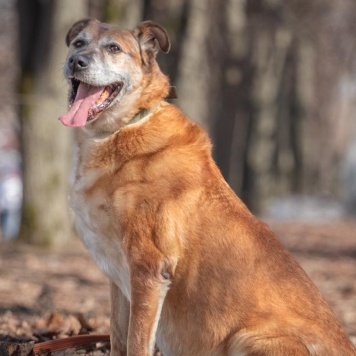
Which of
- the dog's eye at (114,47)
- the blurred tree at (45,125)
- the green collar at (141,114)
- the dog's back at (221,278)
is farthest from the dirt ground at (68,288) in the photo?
the dog's eye at (114,47)

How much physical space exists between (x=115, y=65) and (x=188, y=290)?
1.52 metres

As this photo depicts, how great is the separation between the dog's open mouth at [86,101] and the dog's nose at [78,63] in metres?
0.13

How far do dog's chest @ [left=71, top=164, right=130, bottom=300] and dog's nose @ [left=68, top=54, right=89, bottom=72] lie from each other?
66 centimetres

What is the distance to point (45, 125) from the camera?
13.3m

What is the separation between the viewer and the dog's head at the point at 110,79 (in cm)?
556

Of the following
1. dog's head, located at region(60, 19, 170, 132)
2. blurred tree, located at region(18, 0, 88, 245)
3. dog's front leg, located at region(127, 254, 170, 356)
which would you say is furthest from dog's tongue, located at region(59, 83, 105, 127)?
blurred tree, located at region(18, 0, 88, 245)

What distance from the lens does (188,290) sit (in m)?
5.21

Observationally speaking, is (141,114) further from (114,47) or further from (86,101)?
(114,47)

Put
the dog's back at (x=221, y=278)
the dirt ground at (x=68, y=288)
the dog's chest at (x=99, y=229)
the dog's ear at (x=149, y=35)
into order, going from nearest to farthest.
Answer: the dog's back at (x=221, y=278), the dog's chest at (x=99, y=229), the dog's ear at (x=149, y=35), the dirt ground at (x=68, y=288)

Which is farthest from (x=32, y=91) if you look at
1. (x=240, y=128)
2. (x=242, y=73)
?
(x=240, y=128)

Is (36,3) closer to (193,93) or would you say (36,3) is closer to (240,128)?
(193,93)

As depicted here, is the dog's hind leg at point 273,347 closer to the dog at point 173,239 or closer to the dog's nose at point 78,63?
the dog at point 173,239

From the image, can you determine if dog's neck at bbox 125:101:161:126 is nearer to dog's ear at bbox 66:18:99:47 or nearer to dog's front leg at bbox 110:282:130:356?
dog's ear at bbox 66:18:99:47

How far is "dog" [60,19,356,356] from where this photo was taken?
5.10 m
